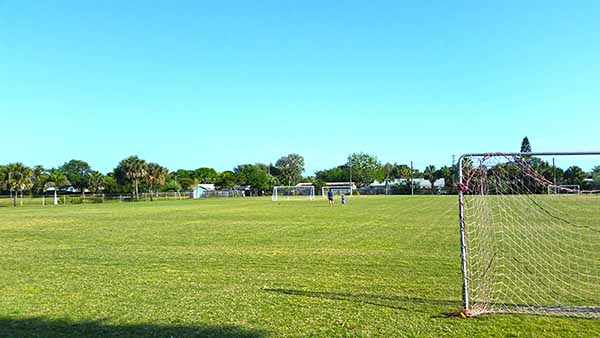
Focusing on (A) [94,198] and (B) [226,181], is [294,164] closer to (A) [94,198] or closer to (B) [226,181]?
(B) [226,181]

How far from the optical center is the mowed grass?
223 inches

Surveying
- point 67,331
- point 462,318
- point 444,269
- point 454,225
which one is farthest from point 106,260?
point 454,225

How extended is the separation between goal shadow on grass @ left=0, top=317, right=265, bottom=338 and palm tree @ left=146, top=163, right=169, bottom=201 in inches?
2820

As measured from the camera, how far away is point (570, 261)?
991 centimetres

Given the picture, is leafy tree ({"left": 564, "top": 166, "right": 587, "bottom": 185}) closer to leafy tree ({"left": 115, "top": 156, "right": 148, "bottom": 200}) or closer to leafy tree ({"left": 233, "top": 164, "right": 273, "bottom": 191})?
leafy tree ({"left": 115, "top": 156, "right": 148, "bottom": 200})

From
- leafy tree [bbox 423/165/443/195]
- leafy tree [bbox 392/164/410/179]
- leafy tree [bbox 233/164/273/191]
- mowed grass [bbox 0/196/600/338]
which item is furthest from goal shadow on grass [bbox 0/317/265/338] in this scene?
leafy tree [bbox 392/164/410/179]

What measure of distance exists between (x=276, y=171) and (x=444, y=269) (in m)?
139

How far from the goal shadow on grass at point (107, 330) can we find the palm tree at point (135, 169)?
230 ft

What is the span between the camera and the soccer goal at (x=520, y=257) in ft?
21.5

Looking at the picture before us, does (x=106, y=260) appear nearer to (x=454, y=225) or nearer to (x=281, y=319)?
(x=281, y=319)

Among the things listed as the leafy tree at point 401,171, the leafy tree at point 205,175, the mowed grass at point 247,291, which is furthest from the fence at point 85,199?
the leafy tree at point 401,171

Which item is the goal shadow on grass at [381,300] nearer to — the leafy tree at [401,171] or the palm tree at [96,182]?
the palm tree at [96,182]

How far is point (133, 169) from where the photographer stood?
73.5m

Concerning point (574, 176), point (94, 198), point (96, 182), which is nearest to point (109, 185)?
point (96, 182)
